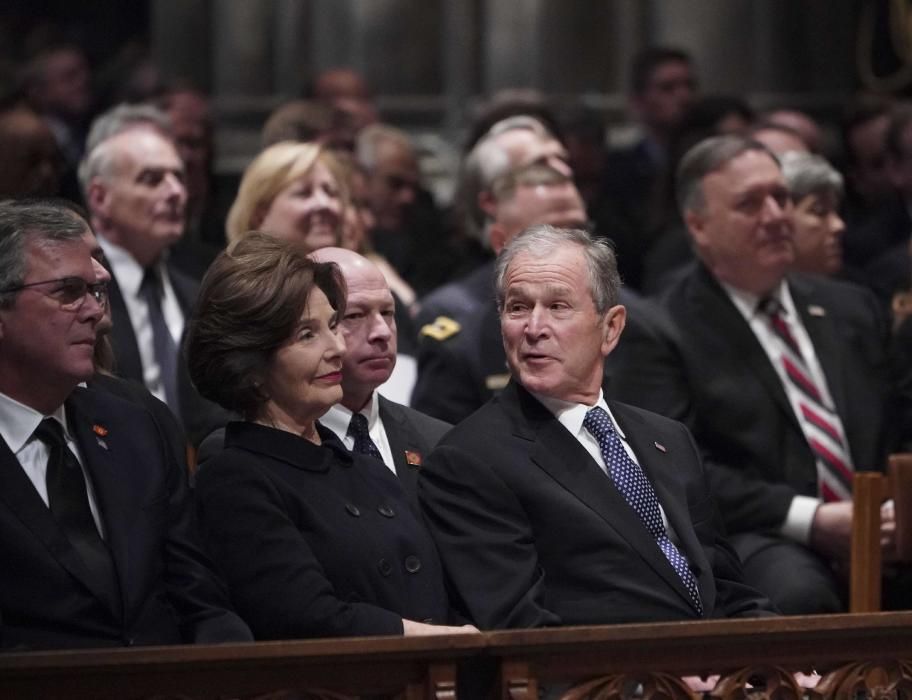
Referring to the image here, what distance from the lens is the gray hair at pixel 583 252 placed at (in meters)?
4.12

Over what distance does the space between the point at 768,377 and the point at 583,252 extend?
147 cm

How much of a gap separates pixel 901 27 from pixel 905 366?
4.22 m

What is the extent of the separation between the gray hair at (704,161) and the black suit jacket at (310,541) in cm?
226

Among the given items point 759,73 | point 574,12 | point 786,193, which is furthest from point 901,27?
point 786,193

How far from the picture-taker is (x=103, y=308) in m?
3.85

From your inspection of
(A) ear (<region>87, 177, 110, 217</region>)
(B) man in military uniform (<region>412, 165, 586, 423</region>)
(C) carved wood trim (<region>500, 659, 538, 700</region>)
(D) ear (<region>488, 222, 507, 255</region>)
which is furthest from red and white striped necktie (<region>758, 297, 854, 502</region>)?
(C) carved wood trim (<region>500, 659, 538, 700</region>)

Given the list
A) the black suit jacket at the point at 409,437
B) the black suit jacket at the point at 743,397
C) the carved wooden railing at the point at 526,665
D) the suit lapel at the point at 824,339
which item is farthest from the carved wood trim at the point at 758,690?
the suit lapel at the point at 824,339

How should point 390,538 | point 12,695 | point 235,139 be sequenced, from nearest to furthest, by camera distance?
1. point 12,695
2. point 390,538
3. point 235,139

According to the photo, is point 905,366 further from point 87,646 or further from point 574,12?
point 574,12

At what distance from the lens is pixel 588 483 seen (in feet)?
12.9

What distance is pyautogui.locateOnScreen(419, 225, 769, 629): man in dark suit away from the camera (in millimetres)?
3852

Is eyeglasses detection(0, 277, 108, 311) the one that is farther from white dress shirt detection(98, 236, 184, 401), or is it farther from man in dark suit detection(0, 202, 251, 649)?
white dress shirt detection(98, 236, 184, 401)

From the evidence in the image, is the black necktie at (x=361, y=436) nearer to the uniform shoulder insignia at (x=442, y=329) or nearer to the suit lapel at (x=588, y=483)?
the suit lapel at (x=588, y=483)

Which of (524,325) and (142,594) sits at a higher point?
(524,325)
